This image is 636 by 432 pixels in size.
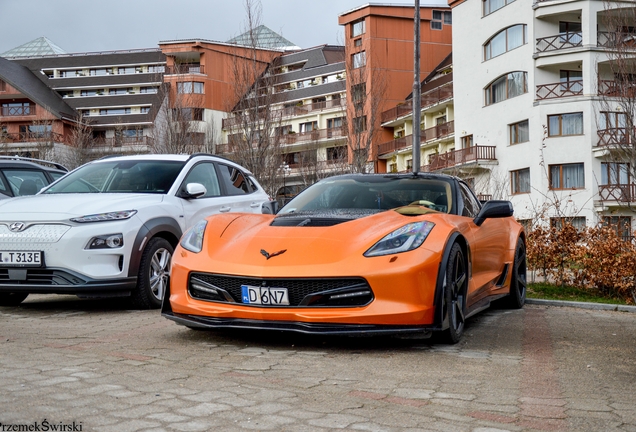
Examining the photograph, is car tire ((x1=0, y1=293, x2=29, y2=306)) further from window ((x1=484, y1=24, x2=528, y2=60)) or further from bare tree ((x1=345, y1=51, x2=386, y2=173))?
window ((x1=484, y1=24, x2=528, y2=60))

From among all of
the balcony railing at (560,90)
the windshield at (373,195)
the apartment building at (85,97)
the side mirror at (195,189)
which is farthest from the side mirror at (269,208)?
the apartment building at (85,97)

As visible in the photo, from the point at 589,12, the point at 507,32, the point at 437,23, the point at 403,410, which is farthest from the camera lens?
the point at 437,23

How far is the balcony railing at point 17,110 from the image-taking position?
7194 centimetres

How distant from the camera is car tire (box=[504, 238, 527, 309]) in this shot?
826cm

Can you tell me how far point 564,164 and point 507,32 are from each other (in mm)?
8840

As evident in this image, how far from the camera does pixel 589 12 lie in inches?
1556

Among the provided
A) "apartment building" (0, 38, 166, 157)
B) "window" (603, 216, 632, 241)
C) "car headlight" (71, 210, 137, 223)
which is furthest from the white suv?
"apartment building" (0, 38, 166, 157)

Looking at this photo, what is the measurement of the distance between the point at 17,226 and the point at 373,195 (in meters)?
3.51

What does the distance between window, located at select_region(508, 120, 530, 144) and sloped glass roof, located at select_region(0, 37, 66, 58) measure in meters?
86.8

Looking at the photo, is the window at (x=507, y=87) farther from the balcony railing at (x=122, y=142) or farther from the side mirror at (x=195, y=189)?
the side mirror at (x=195, y=189)

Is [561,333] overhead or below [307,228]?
below

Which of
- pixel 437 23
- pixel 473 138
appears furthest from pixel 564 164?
pixel 437 23

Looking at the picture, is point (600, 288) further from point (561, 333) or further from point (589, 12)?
point (589, 12)

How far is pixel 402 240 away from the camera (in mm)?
5445
